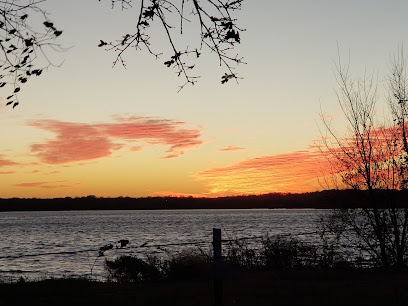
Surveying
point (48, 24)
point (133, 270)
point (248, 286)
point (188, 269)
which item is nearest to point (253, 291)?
point (248, 286)

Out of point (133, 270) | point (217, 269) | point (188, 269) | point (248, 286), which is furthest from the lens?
point (133, 270)

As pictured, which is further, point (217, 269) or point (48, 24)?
point (217, 269)

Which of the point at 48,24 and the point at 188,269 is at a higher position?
the point at 48,24

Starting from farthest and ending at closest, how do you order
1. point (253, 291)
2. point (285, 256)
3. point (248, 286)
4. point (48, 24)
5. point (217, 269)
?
point (285, 256), point (248, 286), point (253, 291), point (217, 269), point (48, 24)

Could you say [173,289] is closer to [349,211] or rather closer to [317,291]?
[317,291]

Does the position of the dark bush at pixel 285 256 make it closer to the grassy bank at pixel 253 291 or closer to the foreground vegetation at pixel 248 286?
the foreground vegetation at pixel 248 286

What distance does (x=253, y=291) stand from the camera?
559 inches

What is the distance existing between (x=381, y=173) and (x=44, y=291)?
486 inches

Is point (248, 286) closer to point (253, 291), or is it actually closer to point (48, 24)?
point (253, 291)

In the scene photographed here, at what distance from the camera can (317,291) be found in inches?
539

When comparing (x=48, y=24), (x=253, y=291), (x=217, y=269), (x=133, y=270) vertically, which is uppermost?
(x=48, y=24)

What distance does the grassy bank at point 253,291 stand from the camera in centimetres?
1259

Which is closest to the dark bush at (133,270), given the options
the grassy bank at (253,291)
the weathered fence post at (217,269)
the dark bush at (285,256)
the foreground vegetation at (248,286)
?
the foreground vegetation at (248,286)

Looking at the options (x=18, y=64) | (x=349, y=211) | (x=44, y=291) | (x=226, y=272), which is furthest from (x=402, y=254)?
(x=18, y=64)
